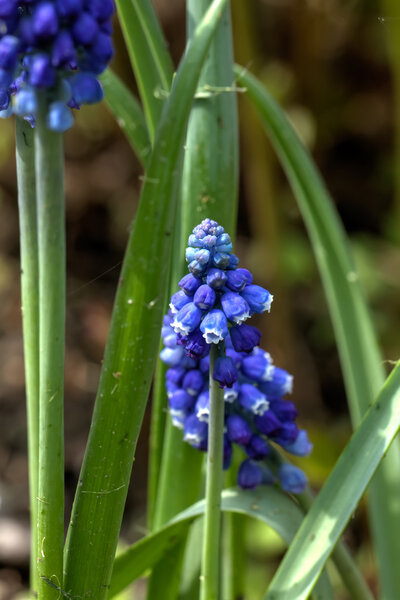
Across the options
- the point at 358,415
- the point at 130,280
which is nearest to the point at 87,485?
the point at 130,280

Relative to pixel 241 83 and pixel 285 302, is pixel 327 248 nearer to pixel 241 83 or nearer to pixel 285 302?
pixel 241 83

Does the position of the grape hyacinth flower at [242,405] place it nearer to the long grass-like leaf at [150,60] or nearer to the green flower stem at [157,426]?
the green flower stem at [157,426]

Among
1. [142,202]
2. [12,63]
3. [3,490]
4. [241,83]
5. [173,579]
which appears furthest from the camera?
[3,490]

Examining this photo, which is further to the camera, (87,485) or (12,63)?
(87,485)

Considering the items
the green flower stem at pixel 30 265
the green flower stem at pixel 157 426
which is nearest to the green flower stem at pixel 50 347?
the green flower stem at pixel 30 265

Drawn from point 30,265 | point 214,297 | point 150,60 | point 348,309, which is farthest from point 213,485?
point 150,60

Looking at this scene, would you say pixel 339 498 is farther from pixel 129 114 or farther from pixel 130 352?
pixel 129 114

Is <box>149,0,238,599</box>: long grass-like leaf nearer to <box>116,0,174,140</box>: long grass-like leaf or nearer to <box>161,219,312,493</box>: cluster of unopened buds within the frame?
<box>116,0,174,140</box>: long grass-like leaf
